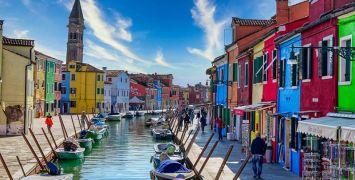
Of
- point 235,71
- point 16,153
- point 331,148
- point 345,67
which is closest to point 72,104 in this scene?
point 235,71

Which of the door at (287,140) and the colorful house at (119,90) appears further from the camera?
the colorful house at (119,90)

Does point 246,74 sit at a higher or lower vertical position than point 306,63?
higher

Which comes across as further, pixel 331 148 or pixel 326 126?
pixel 331 148

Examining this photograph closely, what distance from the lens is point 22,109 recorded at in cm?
3691

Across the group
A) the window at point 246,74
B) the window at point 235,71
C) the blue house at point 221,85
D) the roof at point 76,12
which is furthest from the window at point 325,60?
the roof at point 76,12

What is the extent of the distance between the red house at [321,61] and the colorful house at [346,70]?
0.82 feet

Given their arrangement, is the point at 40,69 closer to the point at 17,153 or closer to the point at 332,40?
the point at 17,153

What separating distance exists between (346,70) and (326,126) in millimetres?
2219

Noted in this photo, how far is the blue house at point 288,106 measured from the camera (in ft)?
62.3

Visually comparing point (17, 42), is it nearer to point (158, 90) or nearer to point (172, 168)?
point (172, 168)

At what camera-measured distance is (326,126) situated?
13164 mm

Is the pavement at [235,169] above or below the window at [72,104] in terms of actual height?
below

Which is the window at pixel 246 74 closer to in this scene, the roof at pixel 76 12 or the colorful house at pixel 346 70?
the colorful house at pixel 346 70

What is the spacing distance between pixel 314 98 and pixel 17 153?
16.8m
